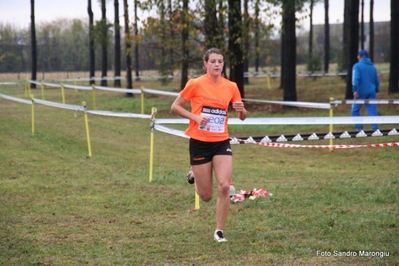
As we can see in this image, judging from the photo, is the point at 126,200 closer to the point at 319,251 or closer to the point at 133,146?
the point at 319,251

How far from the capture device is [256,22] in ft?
82.6

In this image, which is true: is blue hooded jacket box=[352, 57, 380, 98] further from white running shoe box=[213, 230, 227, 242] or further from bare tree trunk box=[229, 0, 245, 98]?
white running shoe box=[213, 230, 227, 242]

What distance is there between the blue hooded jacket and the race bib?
33.9 feet

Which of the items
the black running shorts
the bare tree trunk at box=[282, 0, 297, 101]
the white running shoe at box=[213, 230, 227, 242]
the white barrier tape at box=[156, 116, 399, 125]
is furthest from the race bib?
the bare tree trunk at box=[282, 0, 297, 101]

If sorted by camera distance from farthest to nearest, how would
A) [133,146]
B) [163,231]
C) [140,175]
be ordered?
[133,146] < [140,175] < [163,231]

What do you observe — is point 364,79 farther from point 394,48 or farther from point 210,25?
point 394,48

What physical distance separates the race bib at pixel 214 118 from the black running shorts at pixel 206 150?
0.52ft

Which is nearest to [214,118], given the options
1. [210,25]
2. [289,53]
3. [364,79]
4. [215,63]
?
[215,63]

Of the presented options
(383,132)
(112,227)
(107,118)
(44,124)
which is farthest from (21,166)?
(107,118)

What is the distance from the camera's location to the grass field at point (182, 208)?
6.47 metres

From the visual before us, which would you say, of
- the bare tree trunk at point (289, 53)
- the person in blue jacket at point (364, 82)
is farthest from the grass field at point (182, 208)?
the bare tree trunk at point (289, 53)

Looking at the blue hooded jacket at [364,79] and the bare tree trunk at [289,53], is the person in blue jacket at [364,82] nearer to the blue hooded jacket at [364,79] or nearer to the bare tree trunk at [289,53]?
the blue hooded jacket at [364,79]

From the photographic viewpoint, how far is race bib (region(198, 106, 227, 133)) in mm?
6727

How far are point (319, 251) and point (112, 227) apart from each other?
2715 mm
